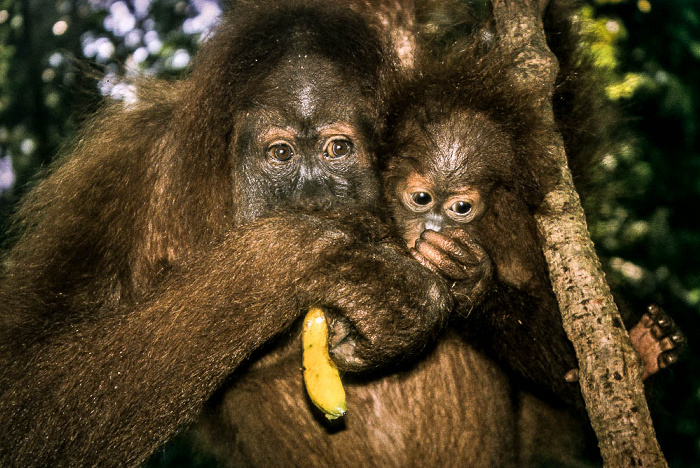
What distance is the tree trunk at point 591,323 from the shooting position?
1.78 m

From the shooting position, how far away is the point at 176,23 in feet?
18.5

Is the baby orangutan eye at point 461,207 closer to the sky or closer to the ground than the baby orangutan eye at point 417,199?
closer to the ground

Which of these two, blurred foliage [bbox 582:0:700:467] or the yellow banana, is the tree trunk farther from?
blurred foliage [bbox 582:0:700:467]

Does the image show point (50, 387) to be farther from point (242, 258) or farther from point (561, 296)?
point (561, 296)

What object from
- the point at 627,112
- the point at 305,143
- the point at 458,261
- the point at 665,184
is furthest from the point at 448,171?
the point at 665,184

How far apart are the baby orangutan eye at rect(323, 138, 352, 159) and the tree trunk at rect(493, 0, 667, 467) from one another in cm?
82

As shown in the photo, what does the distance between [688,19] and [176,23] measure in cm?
384

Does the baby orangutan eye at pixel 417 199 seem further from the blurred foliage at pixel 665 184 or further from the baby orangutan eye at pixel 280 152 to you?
the blurred foliage at pixel 665 184

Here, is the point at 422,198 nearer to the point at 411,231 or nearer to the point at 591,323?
the point at 411,231

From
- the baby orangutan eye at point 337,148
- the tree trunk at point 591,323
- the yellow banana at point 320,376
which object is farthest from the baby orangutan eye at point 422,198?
the yellow banana at point 320,376

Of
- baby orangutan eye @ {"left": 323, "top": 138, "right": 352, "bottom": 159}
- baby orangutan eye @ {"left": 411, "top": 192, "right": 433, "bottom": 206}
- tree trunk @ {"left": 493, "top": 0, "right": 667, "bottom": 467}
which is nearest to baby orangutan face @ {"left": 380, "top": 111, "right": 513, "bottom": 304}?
baby orangutan eye @ {"left": 411, "top": 192, "right": 433, "bottom": 206}

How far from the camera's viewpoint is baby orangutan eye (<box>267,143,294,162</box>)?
284 centimetres

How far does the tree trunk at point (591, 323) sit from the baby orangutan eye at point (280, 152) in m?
1.02

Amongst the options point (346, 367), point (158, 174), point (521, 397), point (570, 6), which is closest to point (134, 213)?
point (158, 174)
